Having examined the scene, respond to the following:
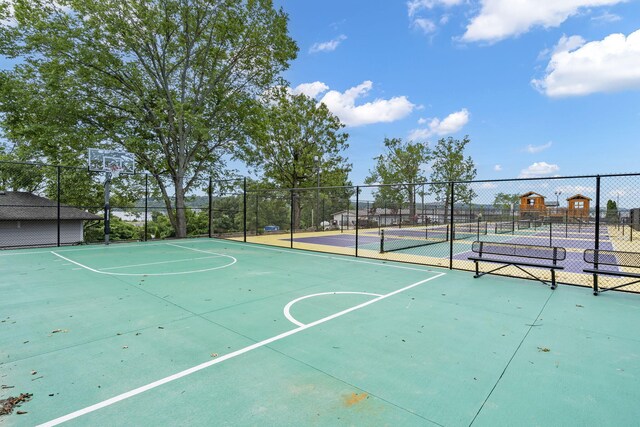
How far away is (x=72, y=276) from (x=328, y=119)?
76.1ft

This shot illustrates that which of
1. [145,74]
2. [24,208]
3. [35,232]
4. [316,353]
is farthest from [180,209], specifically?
[316,353]

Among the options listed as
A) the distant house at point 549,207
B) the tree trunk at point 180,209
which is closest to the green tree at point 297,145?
the tree trunk at point 180,209

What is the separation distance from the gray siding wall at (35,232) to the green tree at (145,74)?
27.1ft

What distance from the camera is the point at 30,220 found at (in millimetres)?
21438

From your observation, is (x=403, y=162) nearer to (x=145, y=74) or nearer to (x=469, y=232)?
(x=469, y=232)

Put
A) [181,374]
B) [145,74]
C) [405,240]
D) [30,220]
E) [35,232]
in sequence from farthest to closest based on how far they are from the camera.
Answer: [35,232] → [30,220] → [145,74] → [405,240] → [181,374]

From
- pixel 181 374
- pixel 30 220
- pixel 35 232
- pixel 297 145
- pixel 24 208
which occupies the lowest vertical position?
pixel 35 232

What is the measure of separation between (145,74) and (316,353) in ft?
63.2

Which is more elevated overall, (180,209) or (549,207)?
(549,207)

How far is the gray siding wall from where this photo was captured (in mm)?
20962

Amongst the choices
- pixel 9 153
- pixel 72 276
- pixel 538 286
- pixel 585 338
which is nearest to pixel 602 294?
pixel 538 286

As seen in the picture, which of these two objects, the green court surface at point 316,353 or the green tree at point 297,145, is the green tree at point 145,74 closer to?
the green tree at point 297,145

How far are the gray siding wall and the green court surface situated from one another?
67.2 ft

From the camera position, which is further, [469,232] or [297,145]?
[297,145]
